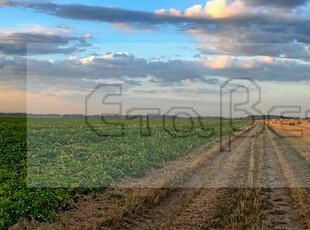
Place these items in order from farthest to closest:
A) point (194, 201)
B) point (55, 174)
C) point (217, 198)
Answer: point (55, 174) < point (217, 198) < point (194, 201)

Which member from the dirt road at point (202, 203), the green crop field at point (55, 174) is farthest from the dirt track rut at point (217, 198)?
the green crop field at point (55, 174)

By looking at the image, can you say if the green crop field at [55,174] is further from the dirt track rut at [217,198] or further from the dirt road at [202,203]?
the dirt track rut at [217,198]

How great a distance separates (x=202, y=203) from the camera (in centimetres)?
1307

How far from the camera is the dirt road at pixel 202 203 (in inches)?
431

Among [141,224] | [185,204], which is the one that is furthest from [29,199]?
[185,204]

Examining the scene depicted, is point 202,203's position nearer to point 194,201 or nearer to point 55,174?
point 194,201

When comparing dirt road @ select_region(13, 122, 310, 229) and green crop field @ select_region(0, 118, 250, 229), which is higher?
green crop field @ select_region(0, 118, 250, 229)

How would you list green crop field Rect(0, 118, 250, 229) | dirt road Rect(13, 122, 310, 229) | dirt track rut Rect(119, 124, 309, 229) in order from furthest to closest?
green crop field Rect(0, 118, 250, 229), dirt track rut Rect(119, 124, 309, 229), dirt road Rect(13, 122, 310, 229)

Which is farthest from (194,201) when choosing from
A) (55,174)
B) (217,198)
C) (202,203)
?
(55,174)

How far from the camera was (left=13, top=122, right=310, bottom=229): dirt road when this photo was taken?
11.0m

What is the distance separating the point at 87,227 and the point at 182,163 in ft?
42.1

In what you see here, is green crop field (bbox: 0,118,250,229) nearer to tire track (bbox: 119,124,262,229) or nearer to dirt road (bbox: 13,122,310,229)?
dirt road (bbox: 13,122,310,229)

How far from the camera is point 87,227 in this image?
1035 cm

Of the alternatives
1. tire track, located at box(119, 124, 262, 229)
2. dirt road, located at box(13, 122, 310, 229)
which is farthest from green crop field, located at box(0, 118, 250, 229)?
tire track, located at box(119, 124, 262, 229)
